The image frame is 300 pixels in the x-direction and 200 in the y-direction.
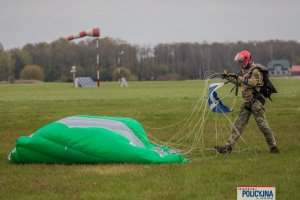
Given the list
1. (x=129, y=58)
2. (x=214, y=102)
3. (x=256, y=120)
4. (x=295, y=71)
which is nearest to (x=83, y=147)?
(x=214, y=102)

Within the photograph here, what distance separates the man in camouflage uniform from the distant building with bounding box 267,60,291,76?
14599 cm

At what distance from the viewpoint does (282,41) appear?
17475 centimetres

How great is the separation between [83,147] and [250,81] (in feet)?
11.7

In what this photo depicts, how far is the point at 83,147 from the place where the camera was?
32.0 feet

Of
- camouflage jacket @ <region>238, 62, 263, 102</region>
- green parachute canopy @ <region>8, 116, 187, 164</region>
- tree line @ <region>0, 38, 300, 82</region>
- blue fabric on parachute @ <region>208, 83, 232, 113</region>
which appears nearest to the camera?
green parachute canopy @ <region>8, 116, 187, 164</region>

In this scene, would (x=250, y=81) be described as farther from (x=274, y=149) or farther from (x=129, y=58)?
(x=129, y=58)

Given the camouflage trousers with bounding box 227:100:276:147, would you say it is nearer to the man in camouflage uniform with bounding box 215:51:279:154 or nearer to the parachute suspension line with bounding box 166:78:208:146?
the man in camouflage uniform with bounding box 215:51:279:154

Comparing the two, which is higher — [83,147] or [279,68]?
[83,147]

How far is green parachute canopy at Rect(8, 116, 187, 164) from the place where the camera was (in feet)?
32.0

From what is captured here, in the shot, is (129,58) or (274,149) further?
(129,58)

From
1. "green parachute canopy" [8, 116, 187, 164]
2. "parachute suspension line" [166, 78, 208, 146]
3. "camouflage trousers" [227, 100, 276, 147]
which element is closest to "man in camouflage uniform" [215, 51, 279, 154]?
"camouflage trousers" [227, 100, 276, 147]

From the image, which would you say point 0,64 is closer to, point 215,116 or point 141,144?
point 215,116

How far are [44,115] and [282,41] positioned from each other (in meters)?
161

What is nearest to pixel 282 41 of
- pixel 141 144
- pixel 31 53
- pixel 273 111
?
pixel 31 53
